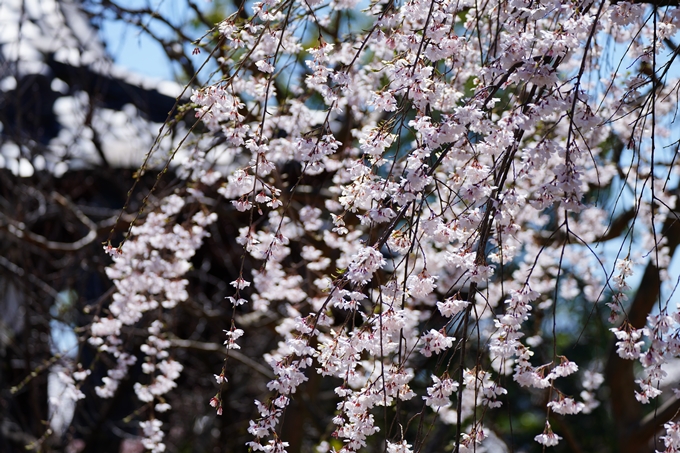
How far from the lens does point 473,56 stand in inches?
92.5

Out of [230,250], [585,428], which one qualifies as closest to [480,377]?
[230,250]

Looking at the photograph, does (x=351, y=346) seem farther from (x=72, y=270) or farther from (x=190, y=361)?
(x=190, y=361)

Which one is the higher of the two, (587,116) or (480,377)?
(587,116)

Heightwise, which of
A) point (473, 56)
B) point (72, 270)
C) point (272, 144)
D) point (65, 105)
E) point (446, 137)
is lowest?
point (446, 137)

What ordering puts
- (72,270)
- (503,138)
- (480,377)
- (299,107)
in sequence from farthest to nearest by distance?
(72,270) < (299,107) < (480,377) < (503,138)

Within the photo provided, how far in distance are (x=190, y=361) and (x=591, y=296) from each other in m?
3.11

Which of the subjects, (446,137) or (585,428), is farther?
(585,428)

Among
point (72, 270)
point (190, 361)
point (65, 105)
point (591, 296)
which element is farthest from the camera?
point (190, 361)

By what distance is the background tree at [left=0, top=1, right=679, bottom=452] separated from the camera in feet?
4.75

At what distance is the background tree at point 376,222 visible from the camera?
57.1 inches

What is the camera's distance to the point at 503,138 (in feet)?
4.50

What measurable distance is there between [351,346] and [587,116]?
2.13 ft

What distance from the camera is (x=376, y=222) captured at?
1440mm

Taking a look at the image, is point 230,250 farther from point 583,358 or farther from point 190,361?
point 583,358
